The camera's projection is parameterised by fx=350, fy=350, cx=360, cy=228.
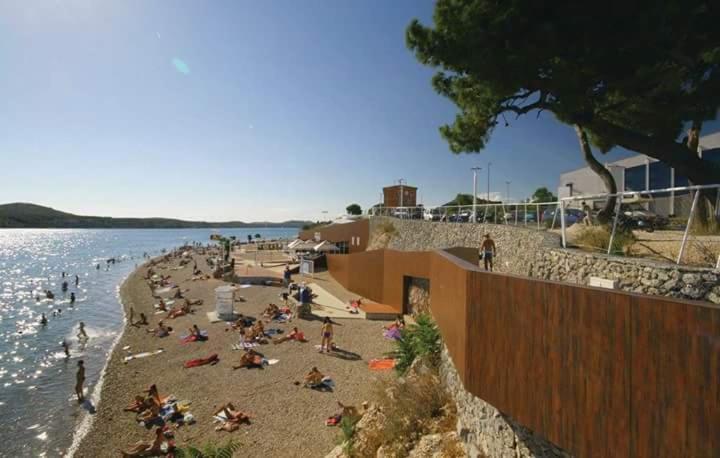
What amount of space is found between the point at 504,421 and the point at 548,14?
29.4ft

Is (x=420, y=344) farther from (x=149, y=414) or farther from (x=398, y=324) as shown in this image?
(x=149, y=414)

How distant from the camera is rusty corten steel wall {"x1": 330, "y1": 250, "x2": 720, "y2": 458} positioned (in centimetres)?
261

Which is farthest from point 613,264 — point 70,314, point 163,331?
point 70,314

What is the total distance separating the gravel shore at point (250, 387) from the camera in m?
8.73

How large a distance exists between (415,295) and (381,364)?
14.0 ft

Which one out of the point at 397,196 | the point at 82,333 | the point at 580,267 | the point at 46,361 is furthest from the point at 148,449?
the point at 397,196

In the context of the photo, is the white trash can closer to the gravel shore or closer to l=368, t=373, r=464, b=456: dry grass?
the gravel shore

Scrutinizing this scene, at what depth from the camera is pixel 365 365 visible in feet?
39.5

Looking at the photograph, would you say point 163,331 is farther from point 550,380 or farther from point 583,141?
point 583,141

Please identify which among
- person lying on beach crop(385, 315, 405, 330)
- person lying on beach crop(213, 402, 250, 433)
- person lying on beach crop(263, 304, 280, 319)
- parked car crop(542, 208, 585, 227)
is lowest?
person lying on beach crop(213, 402, 250, 433)

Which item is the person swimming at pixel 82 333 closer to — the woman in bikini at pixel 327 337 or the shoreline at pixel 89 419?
the shoreline at pixel 89 419

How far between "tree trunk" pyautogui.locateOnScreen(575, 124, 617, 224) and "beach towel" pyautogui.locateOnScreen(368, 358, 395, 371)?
24.5ft

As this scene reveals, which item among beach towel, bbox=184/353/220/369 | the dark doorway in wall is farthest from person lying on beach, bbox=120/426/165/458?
the dark doorway in wall

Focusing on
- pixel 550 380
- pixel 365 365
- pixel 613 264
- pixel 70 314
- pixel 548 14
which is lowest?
pixel 70 314
